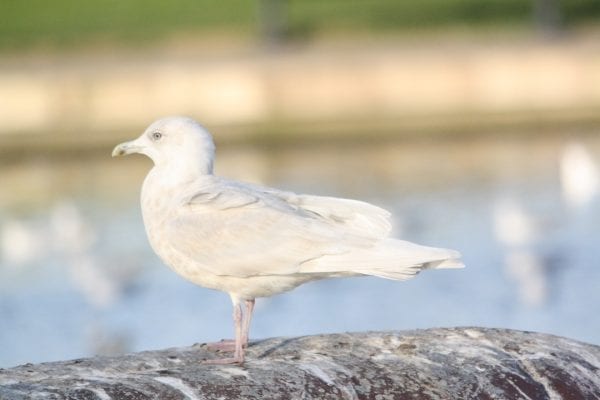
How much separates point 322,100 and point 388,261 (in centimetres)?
1313

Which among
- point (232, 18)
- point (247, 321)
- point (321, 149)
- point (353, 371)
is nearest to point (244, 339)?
point (247, 321)

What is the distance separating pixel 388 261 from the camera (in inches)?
208

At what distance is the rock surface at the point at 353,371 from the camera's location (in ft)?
15.6

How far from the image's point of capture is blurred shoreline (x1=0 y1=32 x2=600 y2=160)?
18.1 meters

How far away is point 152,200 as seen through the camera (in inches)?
222

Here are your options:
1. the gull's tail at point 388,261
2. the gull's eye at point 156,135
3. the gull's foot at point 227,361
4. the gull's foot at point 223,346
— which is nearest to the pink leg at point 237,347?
the gull's foot at point 227,361

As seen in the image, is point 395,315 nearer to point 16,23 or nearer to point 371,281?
point 371,281

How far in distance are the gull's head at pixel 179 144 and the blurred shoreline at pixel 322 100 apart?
12189 millimetres

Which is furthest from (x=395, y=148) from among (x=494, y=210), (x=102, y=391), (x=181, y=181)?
(x=102, y=391)

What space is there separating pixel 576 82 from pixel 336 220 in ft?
42.4

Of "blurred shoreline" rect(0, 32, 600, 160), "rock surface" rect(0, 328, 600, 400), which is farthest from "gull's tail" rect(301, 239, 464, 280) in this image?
"blurred shoreline" rect(0, 32, 600, 160)

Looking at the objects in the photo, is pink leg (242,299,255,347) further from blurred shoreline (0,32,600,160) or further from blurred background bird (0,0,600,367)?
blurred shoreline (0,32,600,160)

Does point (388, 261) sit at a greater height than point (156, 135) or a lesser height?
lesser

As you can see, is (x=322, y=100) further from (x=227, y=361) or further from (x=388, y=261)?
(x=227, y=361)
